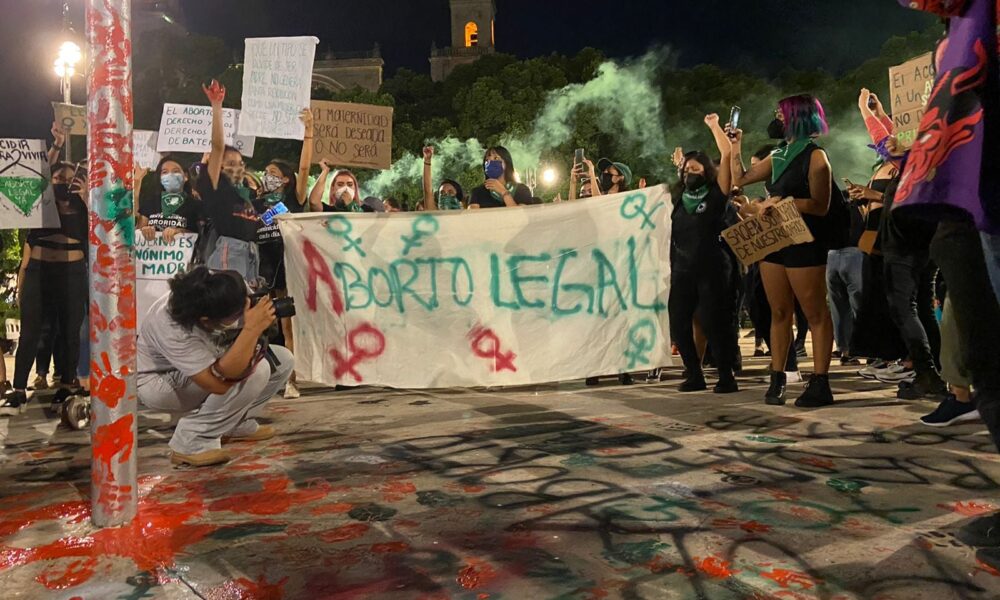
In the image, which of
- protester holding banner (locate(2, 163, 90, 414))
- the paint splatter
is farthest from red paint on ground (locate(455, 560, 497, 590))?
protester holding banner (locate(2, 163, 90, 414))

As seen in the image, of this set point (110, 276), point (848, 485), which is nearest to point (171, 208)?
point (110, 276)

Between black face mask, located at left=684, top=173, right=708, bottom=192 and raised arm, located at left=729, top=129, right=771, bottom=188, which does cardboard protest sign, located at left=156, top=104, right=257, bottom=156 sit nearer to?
black face mask, located at left=684, top=173, right=708, bottom=192

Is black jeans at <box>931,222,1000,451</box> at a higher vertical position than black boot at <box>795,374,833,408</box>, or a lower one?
higher

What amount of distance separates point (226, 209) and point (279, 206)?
0.44 metres

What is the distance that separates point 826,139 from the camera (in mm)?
28547

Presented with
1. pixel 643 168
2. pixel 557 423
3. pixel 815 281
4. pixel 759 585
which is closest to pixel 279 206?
pixel 557 423

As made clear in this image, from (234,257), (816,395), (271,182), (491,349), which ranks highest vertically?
(271,182)

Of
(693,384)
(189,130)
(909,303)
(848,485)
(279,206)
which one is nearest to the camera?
(848,485)

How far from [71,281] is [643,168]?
2974 centimetres

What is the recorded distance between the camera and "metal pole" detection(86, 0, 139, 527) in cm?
275

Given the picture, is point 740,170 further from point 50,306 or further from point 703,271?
point 50,306

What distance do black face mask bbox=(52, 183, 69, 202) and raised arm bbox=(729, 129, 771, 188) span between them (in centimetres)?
467

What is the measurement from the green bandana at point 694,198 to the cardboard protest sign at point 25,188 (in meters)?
4.42

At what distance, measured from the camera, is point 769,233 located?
4.74 m
